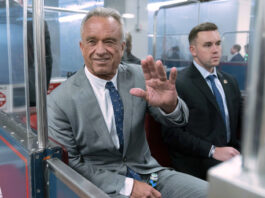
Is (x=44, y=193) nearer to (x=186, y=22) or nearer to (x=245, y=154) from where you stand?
(x=245, y=154)

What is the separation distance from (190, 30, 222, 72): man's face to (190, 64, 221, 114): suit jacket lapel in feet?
0.63

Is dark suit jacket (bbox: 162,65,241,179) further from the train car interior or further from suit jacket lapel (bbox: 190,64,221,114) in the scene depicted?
the train car interior

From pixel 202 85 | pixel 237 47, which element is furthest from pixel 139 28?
pixel 202 85

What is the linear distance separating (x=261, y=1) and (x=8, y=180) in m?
1.32

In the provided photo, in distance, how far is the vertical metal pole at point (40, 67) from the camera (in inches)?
35.5

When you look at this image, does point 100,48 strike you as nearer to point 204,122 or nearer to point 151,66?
point 151,66

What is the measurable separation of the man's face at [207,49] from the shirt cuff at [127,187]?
3.58 ft

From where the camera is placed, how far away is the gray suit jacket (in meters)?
1.17

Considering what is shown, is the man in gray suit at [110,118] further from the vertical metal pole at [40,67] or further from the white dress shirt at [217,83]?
the white dress shirt at [217,83]

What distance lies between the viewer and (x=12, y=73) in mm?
1691

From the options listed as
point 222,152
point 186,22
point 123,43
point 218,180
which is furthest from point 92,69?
point 186,22

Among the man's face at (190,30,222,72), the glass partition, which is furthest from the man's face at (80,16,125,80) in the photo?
the man's face at (190,30,222,72)

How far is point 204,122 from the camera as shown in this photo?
1.72 metres

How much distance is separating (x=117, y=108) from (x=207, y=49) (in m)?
1.04
